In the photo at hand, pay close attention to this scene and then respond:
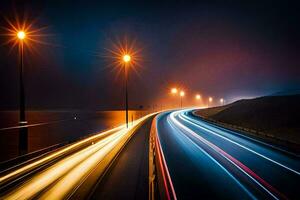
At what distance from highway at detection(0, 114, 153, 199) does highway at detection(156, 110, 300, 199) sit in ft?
12.1

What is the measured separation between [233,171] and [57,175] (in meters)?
8.60

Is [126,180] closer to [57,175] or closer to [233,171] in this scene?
[57,175]

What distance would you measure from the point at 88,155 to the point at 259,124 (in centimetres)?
2545

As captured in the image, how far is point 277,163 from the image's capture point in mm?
12633

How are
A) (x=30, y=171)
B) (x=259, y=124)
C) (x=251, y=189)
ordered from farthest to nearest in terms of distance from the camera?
(x=259, y=124) → (x=30, y=171) → (x=251, y=189)

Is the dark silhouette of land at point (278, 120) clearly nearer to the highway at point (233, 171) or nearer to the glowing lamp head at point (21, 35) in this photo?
the highway at point (233, 171)

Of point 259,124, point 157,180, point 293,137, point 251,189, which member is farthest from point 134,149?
point 259,124

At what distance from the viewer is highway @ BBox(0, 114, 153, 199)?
8180mm

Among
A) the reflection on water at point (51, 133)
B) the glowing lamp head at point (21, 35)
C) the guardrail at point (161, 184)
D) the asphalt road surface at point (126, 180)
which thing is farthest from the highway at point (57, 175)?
the glowing lamp head at point (21, 35)

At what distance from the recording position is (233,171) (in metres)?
11.2

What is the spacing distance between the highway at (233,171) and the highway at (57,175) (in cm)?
370

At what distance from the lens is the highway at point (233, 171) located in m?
8.62

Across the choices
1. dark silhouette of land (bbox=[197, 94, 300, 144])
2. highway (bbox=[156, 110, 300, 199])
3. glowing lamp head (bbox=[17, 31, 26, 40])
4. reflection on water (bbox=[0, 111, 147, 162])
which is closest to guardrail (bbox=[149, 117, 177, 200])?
highway (bbox=[156, 110, 300, 199])

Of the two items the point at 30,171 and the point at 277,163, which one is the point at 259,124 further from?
the point at 30,171
